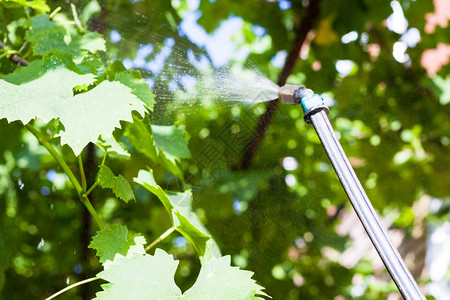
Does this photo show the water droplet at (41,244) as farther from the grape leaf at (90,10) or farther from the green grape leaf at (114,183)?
the green grape leaf at (114,183)

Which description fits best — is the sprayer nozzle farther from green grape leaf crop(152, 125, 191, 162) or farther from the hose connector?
green grape leaf crop(152, 125, 191, 162)

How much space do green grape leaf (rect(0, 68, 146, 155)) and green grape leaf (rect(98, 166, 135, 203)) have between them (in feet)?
0.34

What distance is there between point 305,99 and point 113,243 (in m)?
0.34

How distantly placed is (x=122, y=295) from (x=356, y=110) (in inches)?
58.0

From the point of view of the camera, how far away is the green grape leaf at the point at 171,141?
1034 millimetres

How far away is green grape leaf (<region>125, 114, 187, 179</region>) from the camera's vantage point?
968mm

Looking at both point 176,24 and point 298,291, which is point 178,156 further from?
point 298,291

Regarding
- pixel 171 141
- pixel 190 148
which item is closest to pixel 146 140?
pixel 171 141

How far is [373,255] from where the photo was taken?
2.65 m

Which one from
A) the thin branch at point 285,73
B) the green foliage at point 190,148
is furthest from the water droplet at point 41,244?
the thin branch at point 285,73

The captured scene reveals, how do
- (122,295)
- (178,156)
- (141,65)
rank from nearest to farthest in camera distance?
(122,295) → (178,156) → (141,65)

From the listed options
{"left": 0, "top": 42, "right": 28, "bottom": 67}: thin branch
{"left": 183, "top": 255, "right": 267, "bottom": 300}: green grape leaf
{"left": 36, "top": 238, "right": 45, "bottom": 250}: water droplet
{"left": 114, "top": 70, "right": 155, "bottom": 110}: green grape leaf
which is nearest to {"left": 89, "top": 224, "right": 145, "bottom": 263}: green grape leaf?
{"left": 183, "top": 255, "right": 267, "bottom": 300}: green grape leaf

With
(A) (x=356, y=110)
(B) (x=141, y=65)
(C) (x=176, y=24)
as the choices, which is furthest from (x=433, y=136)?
(B) (x=141, y=65)

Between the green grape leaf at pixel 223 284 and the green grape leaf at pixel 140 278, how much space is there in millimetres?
30
